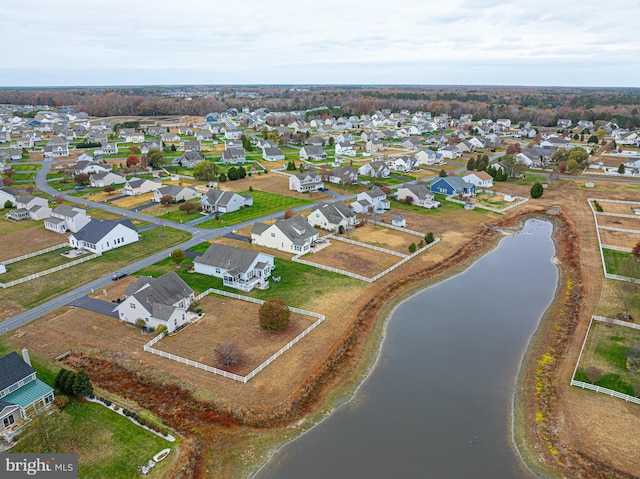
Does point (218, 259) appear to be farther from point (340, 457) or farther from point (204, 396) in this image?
point (340, 457)

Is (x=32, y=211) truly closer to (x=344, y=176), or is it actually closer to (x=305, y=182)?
(x=305, y=182)

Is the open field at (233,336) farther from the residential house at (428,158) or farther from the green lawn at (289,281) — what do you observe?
the residential house at (428,158)

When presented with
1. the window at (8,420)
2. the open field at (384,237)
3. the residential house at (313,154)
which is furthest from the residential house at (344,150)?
the window at (8,420)

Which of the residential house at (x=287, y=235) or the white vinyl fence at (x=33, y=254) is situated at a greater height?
the residential house at (x=287, y=235)

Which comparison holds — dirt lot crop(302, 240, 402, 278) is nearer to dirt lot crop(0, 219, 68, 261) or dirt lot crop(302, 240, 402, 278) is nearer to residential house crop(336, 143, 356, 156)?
dirt lot crop(0, 219, 68, 261)

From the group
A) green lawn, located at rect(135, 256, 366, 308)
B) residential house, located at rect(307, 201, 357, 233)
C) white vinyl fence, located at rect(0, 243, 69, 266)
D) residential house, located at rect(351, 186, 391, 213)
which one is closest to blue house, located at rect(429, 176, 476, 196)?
residential house, located at rect(351, 186, 391, 213)

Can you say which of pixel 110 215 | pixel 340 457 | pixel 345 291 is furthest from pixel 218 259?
pixel 110 215

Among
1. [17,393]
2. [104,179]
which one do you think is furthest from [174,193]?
[17,393]
